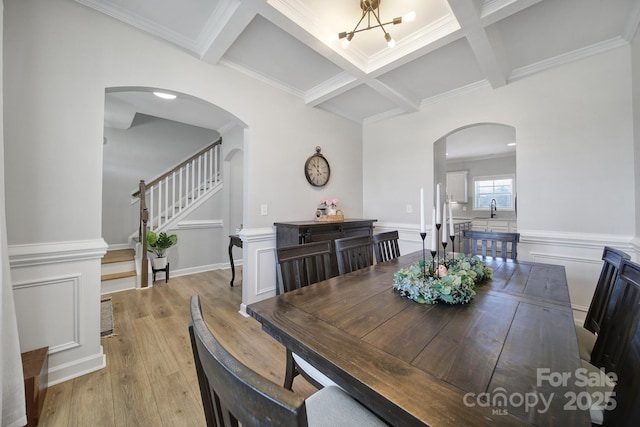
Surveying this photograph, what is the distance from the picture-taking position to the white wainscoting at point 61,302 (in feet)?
5.12

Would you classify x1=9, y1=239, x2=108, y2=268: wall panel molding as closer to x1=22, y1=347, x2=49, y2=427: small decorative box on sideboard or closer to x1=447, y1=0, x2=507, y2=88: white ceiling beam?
x1=22, y1=347, x2=49, y2=427: small decorative box on sideboard

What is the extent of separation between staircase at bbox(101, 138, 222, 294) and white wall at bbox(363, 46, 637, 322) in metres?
4.43

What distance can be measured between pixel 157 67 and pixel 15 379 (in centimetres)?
229

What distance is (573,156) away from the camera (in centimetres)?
244

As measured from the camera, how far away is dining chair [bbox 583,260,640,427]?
2.37 ft

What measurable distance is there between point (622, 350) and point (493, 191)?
285 inches

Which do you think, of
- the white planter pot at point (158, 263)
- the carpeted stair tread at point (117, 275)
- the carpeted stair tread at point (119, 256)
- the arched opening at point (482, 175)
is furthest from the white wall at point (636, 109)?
the carpeted stair tread at point (119, 256)

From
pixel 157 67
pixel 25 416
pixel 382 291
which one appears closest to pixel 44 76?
pixel 157 67

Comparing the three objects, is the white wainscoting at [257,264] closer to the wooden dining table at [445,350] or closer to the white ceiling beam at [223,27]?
the wooden dining table at [445,350]

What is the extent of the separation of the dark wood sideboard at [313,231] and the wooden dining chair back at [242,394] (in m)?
2.05

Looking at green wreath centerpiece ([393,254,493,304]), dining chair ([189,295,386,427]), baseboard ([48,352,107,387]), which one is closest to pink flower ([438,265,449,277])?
green wreath centerpiece ([393,254,493,304])

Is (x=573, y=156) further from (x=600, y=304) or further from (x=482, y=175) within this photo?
(x=482, y=175)

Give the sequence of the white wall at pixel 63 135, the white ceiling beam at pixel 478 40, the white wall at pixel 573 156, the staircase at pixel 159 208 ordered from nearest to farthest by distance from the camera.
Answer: the white wall at pixel 63 135 < the white ceiling beam at pixel 478 40 < the white wall at pixel 573 156 < the staircase at pixel 159 208

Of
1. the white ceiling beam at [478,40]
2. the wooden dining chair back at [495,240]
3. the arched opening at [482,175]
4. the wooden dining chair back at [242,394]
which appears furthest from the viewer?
the arched opening at [482,175]
